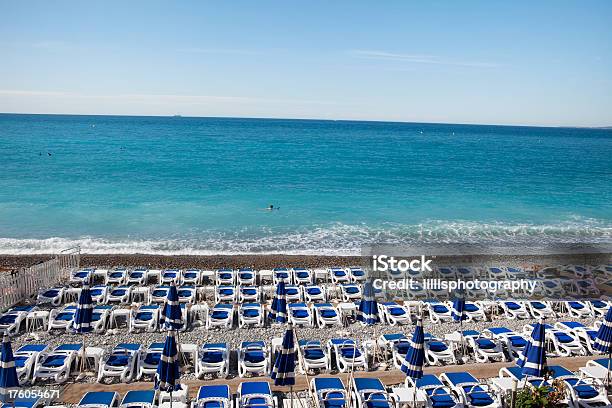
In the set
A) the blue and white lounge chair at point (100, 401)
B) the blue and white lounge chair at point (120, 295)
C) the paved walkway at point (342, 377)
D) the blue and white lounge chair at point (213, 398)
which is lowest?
the paved walkway at point (342, 377)

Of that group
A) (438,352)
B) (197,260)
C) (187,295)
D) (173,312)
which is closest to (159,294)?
(187,295)

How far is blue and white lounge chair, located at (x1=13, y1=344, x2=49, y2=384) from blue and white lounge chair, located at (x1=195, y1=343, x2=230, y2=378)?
9.87 feet

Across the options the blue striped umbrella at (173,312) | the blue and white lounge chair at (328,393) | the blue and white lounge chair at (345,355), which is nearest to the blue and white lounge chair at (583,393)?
the blue and white lounge chair at (345,355)

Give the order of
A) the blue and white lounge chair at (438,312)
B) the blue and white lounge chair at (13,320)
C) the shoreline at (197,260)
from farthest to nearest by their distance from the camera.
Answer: the shoreline at (197,260) < the blue and white lounge chair at (438,312) < the blue and white lounge chair at (13,320)

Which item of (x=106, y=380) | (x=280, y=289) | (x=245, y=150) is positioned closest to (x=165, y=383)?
(x=106, y=380)

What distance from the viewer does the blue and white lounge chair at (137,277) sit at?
13.6 meters

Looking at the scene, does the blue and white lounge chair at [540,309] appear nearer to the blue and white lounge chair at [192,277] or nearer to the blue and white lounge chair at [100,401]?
the blue and white lounge chair at [192,277]

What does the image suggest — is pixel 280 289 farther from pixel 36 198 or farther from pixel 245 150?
pixel 245 150

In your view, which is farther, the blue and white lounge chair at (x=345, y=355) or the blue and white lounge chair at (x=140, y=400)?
the blue and white lounge chair at (x=345, y=355)

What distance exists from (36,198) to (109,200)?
4659 mm

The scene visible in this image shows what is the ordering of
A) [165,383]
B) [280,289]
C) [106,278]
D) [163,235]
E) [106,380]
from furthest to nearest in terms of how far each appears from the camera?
1. [163,235]
2. [106,278]
3. [280,289]
4. [106,380]
5. [165,383]

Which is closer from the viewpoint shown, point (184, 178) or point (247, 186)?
point (247, 186)

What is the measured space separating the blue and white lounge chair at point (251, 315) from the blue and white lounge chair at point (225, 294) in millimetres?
1020

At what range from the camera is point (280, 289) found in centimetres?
998
